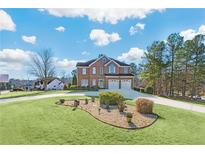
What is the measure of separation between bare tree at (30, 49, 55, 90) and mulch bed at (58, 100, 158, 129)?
→ 126 cm

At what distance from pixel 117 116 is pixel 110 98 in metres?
0.82

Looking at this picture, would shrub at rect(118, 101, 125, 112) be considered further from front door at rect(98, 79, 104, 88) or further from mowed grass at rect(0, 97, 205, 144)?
front door at rect(98, 79, 104, 88)

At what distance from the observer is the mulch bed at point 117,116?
8859 mm

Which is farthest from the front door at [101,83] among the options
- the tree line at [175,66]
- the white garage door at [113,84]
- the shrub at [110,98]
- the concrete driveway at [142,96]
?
the tree line at [175,66]

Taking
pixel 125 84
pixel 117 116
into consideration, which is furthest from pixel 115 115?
pixel 125 84

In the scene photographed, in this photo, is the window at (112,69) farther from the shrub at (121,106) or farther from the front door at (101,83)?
the shrub at (121,106)

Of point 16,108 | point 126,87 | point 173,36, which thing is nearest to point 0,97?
point 16,108

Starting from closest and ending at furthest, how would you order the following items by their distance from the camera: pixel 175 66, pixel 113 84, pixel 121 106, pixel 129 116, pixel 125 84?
1. pixel 129 116
2. pixel 121 106
3. pixel 125 84
4. pixel 113 84
5. pixel 175 66

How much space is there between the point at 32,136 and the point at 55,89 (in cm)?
265

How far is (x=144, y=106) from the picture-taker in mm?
9648

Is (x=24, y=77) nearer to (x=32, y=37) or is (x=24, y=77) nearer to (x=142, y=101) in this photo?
(x=32, y=37)

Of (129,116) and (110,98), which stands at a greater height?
(110,98)

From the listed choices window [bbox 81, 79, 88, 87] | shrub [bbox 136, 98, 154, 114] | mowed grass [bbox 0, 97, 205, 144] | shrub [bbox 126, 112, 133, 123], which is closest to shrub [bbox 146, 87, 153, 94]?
shrub [bbox 136, 98, 154, 114]

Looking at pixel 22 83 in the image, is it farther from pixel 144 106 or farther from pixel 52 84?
pixel 144 106
